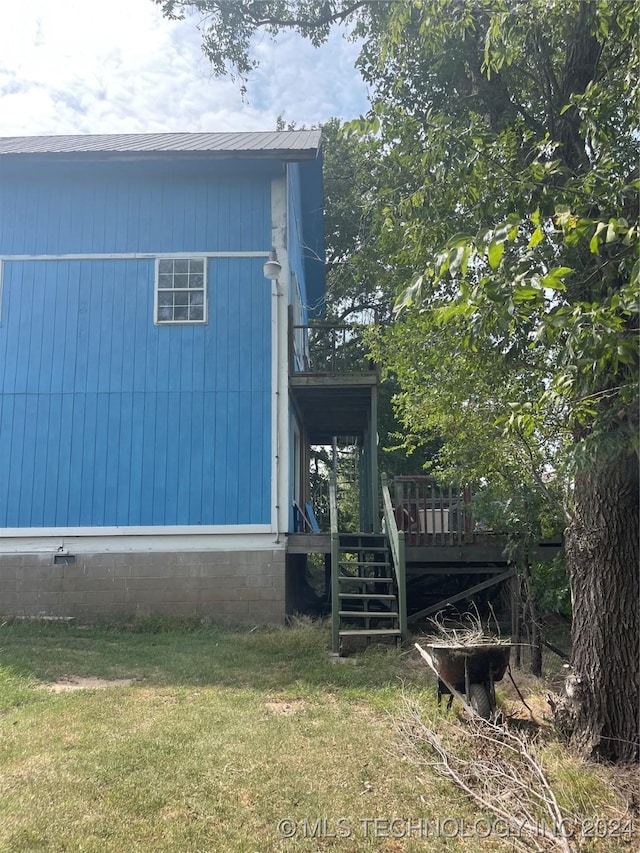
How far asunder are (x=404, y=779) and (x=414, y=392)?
4.30 metres

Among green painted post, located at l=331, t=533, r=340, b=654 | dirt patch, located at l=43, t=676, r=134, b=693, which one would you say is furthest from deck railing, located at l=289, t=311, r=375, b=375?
dirt patch, located at l=43, t=676, r=134, b=693

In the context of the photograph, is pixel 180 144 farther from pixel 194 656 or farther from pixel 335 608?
pixel 194 656

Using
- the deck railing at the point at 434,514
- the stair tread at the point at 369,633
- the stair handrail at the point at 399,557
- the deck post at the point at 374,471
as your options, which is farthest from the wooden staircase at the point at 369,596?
the deck railing at the point at 434,514

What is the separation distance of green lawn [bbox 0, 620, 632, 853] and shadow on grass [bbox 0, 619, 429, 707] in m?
0.04

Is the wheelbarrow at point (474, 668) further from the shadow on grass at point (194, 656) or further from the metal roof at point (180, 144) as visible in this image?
the metal roof at point (180, 144)

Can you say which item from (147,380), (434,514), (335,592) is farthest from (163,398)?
(434,514)

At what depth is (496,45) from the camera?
4297mm

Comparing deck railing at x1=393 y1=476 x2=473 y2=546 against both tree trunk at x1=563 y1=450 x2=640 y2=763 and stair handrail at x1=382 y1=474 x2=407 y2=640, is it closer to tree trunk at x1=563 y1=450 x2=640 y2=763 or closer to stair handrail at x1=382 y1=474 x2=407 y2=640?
Answer: stair handrail at x1=382 y1=474 x2=407 y2=640

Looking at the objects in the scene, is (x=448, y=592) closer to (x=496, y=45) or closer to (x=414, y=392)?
(x=414, y=392)

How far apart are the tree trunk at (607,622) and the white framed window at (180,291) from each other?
6.66 m

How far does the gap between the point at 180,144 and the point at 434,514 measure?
6.85 metres

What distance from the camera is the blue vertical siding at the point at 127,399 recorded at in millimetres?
8977

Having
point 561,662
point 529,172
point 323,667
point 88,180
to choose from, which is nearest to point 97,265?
point 88,180

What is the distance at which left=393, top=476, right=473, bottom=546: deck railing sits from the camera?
883 cm
